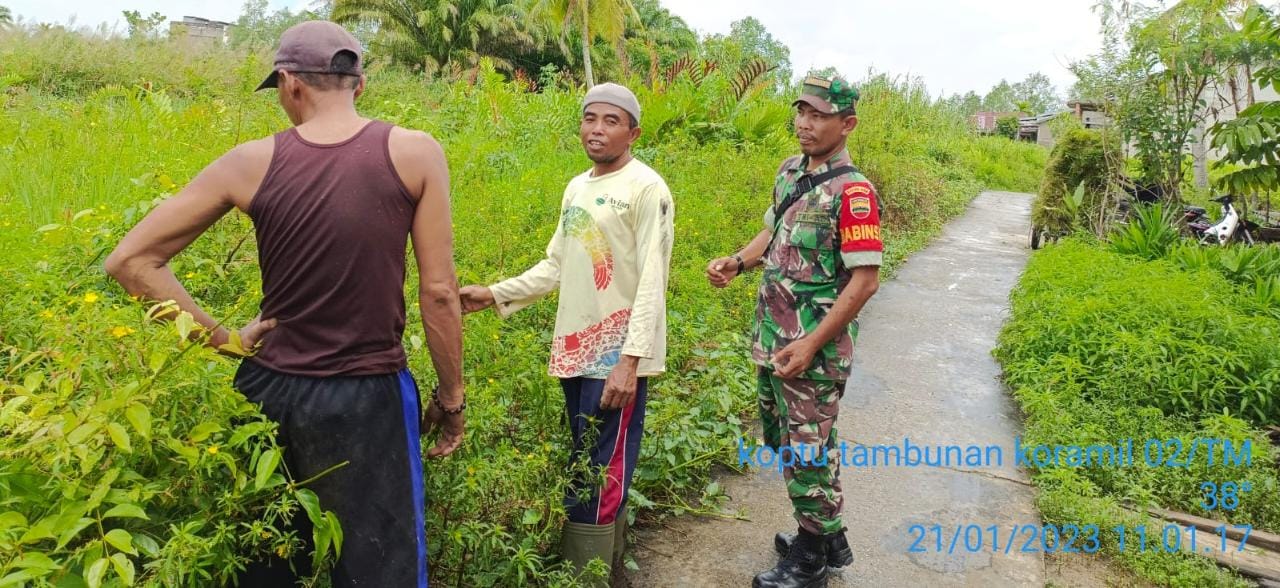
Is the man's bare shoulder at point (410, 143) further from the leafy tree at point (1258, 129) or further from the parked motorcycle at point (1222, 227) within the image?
the parked motorcycle at point (1222, 227)

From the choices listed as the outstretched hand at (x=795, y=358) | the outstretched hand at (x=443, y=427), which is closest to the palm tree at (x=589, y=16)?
the outstretched hand at (x=795, y=358)

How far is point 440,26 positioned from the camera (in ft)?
88.5

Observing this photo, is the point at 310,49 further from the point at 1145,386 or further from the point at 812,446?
the point at 1145,386

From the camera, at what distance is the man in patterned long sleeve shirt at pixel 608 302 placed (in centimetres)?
257

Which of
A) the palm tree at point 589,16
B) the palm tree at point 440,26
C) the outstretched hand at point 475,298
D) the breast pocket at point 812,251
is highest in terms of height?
the palm tree at point 440,26

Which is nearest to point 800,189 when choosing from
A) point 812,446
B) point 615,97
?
point 615,97

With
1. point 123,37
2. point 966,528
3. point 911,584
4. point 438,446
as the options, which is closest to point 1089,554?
point 966,528

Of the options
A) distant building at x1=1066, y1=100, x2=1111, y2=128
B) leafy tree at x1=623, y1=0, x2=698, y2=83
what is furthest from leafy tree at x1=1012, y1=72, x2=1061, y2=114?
distant building at x1=1066, y1=100, x2=1111, y2=128

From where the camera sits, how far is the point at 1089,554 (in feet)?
11.2

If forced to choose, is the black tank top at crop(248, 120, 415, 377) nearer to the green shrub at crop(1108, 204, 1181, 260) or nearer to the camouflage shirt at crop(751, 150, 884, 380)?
the camouflage shirt at crop(751, 150, 884, 380)

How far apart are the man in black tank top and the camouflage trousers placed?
144 cm

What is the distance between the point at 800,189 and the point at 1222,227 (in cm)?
930

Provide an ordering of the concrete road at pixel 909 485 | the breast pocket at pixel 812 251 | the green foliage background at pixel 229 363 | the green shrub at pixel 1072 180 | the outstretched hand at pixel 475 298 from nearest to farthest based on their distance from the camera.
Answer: the green foliage background at pixel 229 363
the outstretched hand at pixel 475 298
the breast pocket at pixel 812 251
the concrete road at pixel 909 485
the green shrub at pixel 1072 180

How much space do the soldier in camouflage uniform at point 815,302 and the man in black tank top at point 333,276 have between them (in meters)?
1.40
